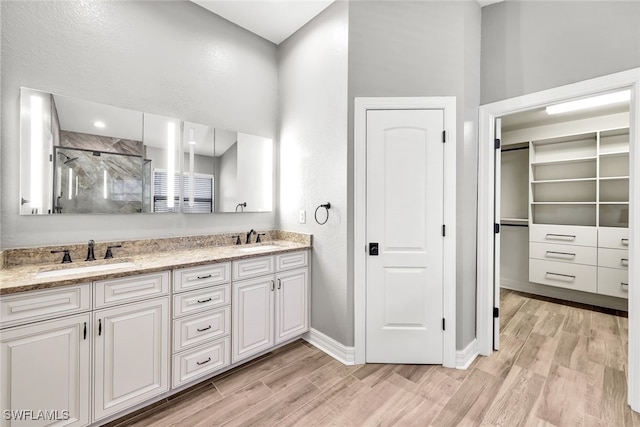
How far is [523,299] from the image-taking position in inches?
153

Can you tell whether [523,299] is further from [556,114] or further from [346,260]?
[346,260]

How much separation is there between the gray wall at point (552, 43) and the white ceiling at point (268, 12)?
150 centimetres

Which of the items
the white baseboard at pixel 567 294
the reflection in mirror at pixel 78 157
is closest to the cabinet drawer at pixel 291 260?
the reflection in mirror at pixel 78 157

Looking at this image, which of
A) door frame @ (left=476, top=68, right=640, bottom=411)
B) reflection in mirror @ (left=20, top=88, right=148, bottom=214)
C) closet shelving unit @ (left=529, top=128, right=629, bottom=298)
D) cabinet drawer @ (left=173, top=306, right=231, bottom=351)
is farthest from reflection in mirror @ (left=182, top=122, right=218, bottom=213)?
closet shelving unit @ (left=529, top=128, right=629, bottom=298)

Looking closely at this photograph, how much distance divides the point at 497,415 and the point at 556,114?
12.1 feet

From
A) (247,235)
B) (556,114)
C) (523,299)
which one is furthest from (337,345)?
(556,114)

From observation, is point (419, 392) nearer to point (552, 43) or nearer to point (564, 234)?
point (552, 43)

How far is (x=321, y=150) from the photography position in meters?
2.52

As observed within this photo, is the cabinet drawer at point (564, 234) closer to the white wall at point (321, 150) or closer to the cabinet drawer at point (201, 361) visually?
the white wall at point (321, 150)

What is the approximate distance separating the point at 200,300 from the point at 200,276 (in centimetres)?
17

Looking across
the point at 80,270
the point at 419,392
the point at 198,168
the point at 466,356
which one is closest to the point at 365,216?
the point at 419,392

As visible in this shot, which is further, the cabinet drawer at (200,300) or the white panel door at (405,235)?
the white panel door at (405,235)

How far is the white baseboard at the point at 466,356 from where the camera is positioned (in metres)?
2.20

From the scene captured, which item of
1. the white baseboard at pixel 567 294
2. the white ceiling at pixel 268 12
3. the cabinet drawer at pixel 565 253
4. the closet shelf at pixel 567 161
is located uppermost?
the white ceiling at pixel 268 12
